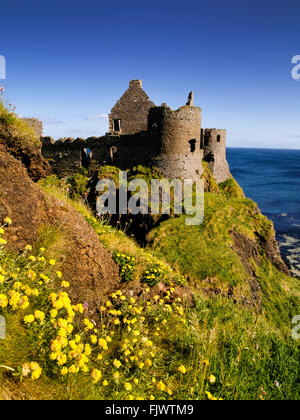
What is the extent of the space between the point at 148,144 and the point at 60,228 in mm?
17095

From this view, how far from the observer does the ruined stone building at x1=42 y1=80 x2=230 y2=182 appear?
770 inches

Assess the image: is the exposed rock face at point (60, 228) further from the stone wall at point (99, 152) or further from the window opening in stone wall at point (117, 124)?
the window opening in stone wall at point (117, 124)

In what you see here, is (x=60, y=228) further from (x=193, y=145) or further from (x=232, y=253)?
(x=193, y=145)

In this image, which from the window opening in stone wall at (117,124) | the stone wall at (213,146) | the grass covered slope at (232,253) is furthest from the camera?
the window opening in stone wall at (117,124)

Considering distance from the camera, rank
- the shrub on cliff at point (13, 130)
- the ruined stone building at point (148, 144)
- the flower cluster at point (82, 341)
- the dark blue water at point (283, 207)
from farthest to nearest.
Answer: the dark blue water at point (283, 207) < the ruined stone building at point (148, 144) < the shrub on cliff at point (13, 130) < the flower cluster at point (82, 341)

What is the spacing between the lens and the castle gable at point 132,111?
27.7 meters

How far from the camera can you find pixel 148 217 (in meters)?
18.6

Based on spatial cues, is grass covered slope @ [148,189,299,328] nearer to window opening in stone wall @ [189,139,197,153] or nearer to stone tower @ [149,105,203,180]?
stone tower @ [149,105,203,180]

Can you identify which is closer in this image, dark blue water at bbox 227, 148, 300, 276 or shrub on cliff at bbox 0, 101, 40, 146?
shrub on cliff at bbox 0, 101, 40, 146

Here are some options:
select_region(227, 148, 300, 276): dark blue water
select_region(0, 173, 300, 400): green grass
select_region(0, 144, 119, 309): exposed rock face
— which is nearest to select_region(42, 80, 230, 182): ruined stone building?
select_region(0, 173, 300, 400): green grass

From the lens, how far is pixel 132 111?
28.6 meters

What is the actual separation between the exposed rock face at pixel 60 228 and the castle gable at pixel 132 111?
77.3ft

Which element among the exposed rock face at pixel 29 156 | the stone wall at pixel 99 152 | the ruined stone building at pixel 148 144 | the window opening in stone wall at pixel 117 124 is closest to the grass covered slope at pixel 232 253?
the ruined stone building at pixel 148 144

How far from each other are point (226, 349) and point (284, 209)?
6403 cm
